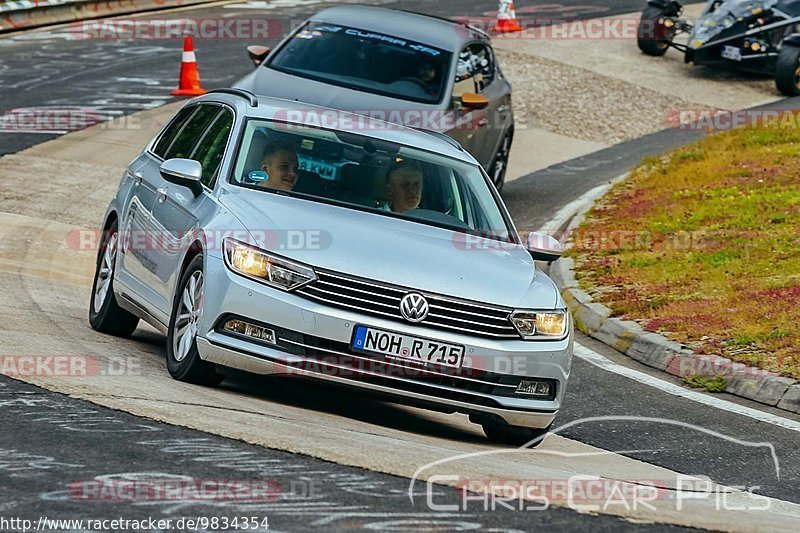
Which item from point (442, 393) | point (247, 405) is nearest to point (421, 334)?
point (442, 393)

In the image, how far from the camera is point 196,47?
25406 millimetres

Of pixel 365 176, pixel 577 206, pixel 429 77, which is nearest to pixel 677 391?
pixel 365 176

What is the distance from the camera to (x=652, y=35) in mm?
26531

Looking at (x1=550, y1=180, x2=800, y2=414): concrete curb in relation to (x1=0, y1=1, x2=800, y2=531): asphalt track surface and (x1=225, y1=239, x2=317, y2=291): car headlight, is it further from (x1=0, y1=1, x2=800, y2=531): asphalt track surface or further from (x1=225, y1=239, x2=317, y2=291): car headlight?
(x1=225, y1=239, x2=317, y2=291): car headlight

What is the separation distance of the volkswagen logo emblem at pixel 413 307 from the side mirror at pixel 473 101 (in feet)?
24.2

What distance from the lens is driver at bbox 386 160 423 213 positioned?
28.2ft

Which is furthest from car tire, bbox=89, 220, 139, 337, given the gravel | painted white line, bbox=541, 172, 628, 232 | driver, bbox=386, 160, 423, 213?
the gravel

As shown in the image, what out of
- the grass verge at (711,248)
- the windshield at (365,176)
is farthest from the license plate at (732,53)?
the windshield at (365,176)

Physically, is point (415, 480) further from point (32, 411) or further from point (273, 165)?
point (273, 165)

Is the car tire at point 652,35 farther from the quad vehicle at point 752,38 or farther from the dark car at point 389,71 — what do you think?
the dark car at point 389,71

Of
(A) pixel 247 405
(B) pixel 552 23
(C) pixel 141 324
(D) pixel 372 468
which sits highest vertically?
(D) pixel 372 468

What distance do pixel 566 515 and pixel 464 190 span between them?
3.62 metres

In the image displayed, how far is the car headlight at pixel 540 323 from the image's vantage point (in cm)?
766

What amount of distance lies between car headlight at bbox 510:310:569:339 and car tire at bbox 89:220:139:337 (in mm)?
2987
